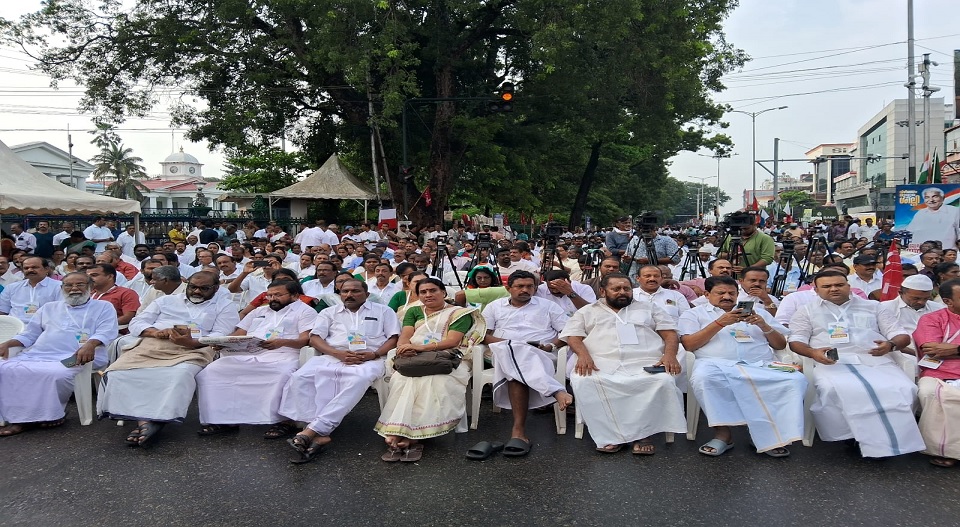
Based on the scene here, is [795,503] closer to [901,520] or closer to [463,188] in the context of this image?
[901,520]

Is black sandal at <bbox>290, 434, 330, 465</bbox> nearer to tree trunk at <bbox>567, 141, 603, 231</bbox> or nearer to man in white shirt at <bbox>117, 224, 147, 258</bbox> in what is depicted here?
man in white shirt at <bbox>117, 224, 147, 258</bbox>

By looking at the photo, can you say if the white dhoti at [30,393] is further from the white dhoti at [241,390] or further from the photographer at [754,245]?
the photographer at [754,245]

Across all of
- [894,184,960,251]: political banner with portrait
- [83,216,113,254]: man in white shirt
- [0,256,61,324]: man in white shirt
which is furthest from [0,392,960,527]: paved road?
[83,216,113,254]: man in white shirt

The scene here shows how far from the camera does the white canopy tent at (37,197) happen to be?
40.5 ft

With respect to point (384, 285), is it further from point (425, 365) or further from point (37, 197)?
point (37, 197)

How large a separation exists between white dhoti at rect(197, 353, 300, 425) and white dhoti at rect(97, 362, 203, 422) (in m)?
0.16

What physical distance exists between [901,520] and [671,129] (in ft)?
66.1

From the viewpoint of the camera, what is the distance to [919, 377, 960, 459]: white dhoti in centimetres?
457

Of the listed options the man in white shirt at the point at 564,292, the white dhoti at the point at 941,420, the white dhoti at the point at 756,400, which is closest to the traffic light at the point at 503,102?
the man in white shirt at the point at 564,292

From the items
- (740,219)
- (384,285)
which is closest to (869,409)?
(740,219)

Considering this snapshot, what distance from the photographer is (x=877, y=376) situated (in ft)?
16.4

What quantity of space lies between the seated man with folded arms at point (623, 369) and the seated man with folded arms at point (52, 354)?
378 cm

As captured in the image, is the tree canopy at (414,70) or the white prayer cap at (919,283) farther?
the tree canopy at (414,70)

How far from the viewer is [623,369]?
5.27 metres
